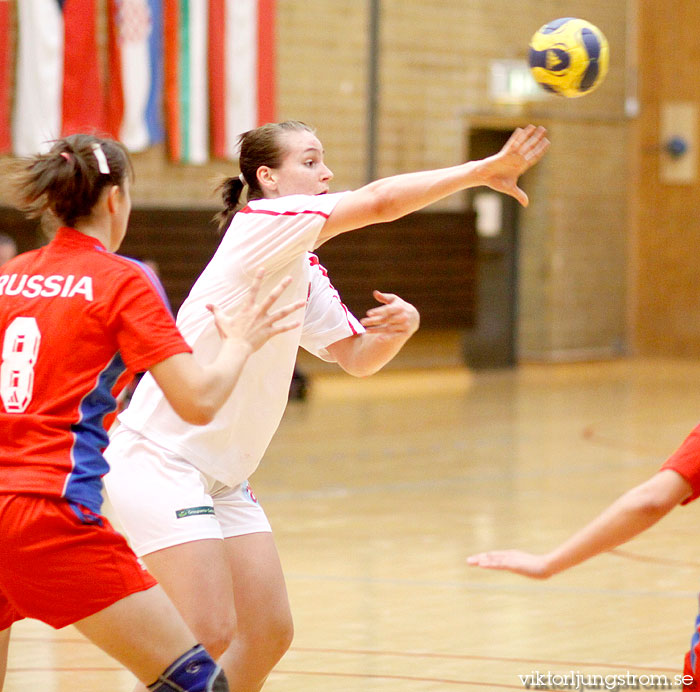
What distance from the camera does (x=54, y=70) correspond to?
1214 centimetres

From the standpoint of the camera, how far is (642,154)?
704 inches

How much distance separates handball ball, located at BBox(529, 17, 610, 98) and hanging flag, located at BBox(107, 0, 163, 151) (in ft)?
28.6

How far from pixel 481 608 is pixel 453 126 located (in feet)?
36.3

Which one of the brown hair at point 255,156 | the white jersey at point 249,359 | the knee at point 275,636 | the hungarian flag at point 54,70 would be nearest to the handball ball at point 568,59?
the brown hair at point 255,156

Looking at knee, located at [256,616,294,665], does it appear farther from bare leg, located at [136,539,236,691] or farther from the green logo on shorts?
the green logo on shorts

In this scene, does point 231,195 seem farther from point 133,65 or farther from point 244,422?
point 133,65

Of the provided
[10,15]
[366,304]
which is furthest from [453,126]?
[10,15]

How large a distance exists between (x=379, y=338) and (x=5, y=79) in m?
9.36

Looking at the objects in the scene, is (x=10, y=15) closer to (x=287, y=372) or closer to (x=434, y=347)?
(x=434, y=347)

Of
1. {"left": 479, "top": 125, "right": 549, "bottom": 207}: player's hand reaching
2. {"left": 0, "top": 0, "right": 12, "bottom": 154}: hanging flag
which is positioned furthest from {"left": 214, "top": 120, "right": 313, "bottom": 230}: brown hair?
{"left": 0, "top": 0, "right": 12, "bottom": 154}: hanging flag

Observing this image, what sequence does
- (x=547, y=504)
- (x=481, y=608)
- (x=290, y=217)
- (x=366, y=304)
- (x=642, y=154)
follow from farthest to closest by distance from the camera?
1. (x=642, y=154)
2. (x=366, y=304)
3. (x=547, y=504)
4. (x=481, y=608)
5. (x=290, y=217)

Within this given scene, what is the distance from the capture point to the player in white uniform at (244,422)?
303 cm

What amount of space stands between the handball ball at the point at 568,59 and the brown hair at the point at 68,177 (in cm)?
222

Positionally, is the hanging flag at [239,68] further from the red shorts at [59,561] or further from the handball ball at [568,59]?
the red shorts at [59,561]
